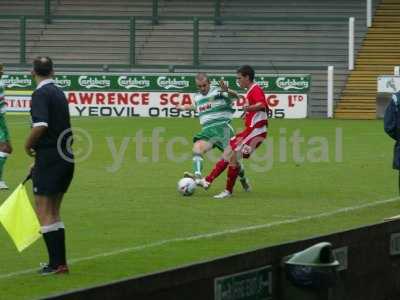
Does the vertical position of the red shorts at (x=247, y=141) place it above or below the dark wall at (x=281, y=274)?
above

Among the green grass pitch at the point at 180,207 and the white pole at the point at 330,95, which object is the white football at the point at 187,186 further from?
the white pole at the point at 330,95

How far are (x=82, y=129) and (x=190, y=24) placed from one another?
15.1 metres

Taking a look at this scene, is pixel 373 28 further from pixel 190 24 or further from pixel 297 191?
pixel 297 191

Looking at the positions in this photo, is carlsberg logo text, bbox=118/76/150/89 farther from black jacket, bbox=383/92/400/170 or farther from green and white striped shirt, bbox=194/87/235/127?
black jacket, bbox=383/92/400/170

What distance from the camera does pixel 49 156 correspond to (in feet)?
37.3

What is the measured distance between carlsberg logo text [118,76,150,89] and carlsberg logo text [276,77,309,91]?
4.35 meters

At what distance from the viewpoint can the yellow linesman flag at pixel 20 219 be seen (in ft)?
38.5

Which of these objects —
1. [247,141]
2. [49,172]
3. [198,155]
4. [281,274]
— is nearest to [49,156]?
[49,172]

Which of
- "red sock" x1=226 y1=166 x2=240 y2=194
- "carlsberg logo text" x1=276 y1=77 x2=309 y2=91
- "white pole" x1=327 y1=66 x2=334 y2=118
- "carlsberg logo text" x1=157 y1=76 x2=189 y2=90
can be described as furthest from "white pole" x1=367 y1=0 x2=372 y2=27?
"red sock" x1=226 y1=166 x2=240 y2=194

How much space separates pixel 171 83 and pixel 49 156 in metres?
30.1

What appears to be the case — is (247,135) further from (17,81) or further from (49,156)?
(17,81)

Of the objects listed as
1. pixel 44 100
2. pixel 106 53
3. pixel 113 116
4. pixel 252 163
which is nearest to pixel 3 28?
pixel 106 53

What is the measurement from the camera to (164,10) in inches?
Result: 1954
